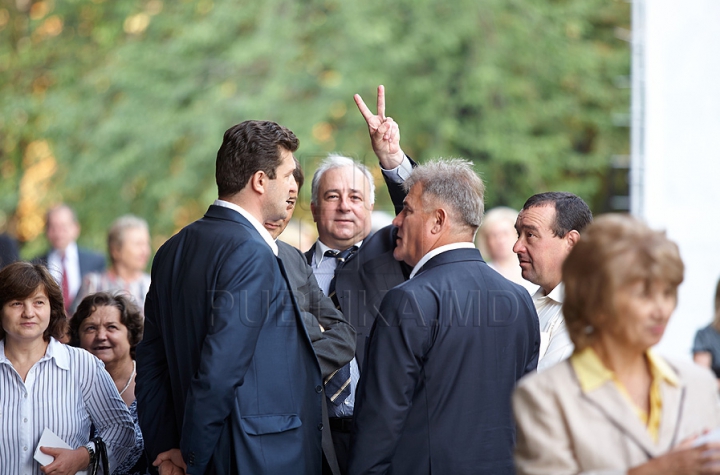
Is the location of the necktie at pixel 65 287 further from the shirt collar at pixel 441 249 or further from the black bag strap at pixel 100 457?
the shirt collar at pixel 441 249

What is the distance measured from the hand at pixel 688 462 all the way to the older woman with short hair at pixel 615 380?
0.06 ft

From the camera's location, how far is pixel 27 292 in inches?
133

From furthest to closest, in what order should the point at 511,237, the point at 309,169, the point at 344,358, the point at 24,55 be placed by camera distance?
the point at 24,55, the point at 309,169, the point at 511,237, the point at 344,358

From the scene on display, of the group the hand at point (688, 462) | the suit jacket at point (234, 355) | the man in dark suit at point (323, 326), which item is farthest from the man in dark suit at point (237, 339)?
the hand at point (688, 462)

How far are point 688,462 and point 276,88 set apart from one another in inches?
372

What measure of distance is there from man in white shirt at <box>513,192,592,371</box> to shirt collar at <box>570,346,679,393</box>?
1276 millimetres

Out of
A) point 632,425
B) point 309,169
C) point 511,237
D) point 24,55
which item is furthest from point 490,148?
point 632,425

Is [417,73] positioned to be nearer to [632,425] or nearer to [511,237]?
[511,237]

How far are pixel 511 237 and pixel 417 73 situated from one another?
5.09m

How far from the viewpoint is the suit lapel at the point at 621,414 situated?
6.22ft

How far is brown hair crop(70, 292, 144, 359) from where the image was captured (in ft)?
13.2

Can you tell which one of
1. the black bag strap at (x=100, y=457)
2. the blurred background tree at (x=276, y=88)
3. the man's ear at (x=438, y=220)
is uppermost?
the blurred background tree at (x=276, y=88)

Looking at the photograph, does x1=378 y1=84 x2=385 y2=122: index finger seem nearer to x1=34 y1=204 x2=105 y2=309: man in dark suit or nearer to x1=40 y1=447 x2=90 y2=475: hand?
x1=40 y1=447 x2=90 y2=475: hand

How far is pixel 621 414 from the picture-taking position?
1908 millimetres
